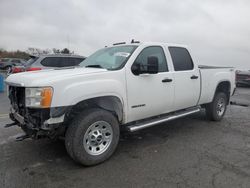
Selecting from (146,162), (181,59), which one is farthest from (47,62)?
(146,162)

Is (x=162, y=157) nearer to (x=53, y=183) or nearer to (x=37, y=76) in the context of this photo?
(x=53, y=183)

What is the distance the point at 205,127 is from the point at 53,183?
4043 millimetres

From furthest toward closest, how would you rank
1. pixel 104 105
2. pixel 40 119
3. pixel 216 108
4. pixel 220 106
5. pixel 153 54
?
pixel 220 106
pixel 216 108
pixel 153 54
pixel 104 105
pixel 40 119

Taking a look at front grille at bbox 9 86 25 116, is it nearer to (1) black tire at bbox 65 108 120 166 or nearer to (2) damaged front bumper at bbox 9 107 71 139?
(2) damaged front bumper at bbox 9 107 71 139

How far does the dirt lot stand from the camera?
294 cm

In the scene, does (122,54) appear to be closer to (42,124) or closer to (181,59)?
(181,59)

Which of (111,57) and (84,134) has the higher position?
(111,57)

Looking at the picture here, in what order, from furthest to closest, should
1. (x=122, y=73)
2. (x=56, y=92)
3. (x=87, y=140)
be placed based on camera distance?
(x=122, y=73) → (x=87, y=140) → (x=56, y=92)

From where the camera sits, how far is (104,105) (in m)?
3.60

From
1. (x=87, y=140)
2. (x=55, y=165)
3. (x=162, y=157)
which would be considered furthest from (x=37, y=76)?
(x=162, y=157)

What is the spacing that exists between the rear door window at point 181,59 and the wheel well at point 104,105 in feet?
5.53

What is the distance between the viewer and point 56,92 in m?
2.88

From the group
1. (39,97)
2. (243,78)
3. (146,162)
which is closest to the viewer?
(39,97)

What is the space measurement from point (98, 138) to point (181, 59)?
105 inches
